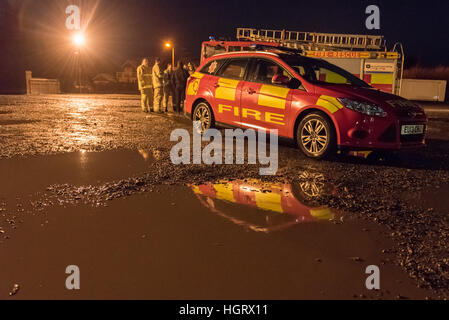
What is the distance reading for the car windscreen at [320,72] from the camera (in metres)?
7.07

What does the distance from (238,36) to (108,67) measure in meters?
47.6

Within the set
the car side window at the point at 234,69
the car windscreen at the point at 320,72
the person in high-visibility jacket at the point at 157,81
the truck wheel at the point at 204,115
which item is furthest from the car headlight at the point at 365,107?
the person in high-visibility jacket at the point at 157,81

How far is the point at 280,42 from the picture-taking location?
1627cm

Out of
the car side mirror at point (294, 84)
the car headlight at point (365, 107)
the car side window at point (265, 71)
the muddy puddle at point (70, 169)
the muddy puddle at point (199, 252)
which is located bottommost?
the muddy puddle at point (199, 252)

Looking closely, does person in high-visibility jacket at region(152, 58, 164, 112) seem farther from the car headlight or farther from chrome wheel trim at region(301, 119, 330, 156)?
the car headlight

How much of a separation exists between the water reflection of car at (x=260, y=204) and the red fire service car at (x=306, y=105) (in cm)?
164

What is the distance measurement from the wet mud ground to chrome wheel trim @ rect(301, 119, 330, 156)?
251mm

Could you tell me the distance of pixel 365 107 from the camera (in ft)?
19.7

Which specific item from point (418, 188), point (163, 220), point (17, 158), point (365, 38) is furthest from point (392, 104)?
point (365, 38)

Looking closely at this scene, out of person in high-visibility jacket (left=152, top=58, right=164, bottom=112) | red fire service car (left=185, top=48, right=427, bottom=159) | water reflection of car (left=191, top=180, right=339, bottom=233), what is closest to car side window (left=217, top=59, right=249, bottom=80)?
red fire service car (left=185, top=48, right=427, bottom=159)

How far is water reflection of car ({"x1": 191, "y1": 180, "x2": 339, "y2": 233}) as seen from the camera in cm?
380

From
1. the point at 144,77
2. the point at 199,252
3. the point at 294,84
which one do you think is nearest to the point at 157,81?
the point at 144,77

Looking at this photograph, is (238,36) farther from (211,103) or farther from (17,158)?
(17,158)

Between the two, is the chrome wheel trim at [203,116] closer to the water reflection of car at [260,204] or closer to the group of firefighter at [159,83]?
the water reflection of car at [260,204]
